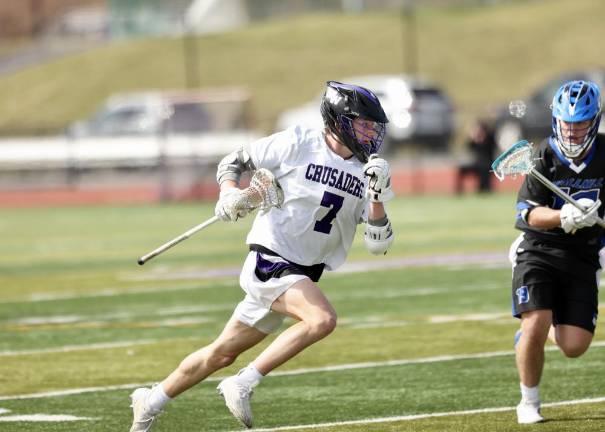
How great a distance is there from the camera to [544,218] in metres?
7.39

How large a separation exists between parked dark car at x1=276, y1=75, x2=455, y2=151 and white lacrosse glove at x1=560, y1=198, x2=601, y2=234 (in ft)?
80.4

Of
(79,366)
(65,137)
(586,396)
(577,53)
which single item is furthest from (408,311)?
(577,53)

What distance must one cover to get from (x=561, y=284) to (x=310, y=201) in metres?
1.45

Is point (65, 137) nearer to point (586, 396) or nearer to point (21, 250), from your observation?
point (21, 250)

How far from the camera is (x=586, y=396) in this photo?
27.3 feet

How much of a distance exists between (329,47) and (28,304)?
140ft

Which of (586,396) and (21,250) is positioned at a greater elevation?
(586,396)

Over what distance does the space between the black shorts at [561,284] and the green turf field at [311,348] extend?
1.86 feet

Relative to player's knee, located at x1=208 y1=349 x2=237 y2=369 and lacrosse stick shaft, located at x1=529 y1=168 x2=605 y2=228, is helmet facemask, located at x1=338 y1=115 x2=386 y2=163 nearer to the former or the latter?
lacrosse stick shaft, located at x1=529 y1=168 x2=605 y2=228

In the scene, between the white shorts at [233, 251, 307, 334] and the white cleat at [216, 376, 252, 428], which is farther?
the white shorts at [233, 251, 307, 334]

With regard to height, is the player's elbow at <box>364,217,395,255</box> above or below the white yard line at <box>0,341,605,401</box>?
above

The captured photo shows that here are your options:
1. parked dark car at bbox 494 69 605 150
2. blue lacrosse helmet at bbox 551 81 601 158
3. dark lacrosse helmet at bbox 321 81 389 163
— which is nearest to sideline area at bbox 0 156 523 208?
parked dark car at bbox 494 69 605 150

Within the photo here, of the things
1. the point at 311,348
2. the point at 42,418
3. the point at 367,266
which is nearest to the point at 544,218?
the point at 42,418

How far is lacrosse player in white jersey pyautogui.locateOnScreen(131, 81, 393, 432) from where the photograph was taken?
7.05m
